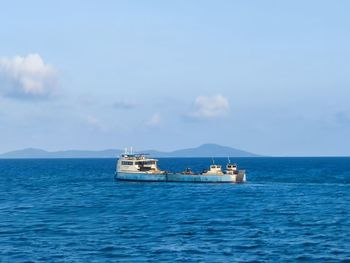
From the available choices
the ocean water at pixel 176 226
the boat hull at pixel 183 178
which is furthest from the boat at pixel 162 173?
the ocean water at pixel 176 226

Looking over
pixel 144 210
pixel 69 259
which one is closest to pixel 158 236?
pixel 69 259

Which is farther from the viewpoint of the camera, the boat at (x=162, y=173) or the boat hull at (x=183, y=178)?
the boat at (x=162, y=173)

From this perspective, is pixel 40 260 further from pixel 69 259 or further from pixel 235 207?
pixel 235 207

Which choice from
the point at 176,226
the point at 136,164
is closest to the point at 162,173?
the point at 136,164

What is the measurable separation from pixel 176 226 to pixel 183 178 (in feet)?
236

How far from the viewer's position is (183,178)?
460 feet

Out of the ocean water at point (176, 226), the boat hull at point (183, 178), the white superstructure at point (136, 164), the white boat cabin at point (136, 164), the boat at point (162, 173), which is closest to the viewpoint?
the ocean water at point (176, 226)

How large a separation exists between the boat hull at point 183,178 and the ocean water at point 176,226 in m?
20.9

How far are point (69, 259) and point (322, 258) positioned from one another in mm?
22716

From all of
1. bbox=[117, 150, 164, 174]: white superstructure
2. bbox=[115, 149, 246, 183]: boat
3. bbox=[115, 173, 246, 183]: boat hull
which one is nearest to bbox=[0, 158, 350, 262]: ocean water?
bbox=[115, 173, 246, 183]: boat hull

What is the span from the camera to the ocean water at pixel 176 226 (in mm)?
52156

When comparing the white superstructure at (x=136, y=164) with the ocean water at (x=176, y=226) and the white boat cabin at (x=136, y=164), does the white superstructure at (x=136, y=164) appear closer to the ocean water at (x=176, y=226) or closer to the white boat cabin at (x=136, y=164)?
the white boat cabin at (x=136, y=164)

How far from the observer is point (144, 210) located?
8525 centimetres

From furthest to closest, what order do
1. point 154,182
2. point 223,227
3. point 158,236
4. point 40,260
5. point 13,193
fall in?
point 154,182
point 13,193
point 223,227
point 158,236
point 40,260
